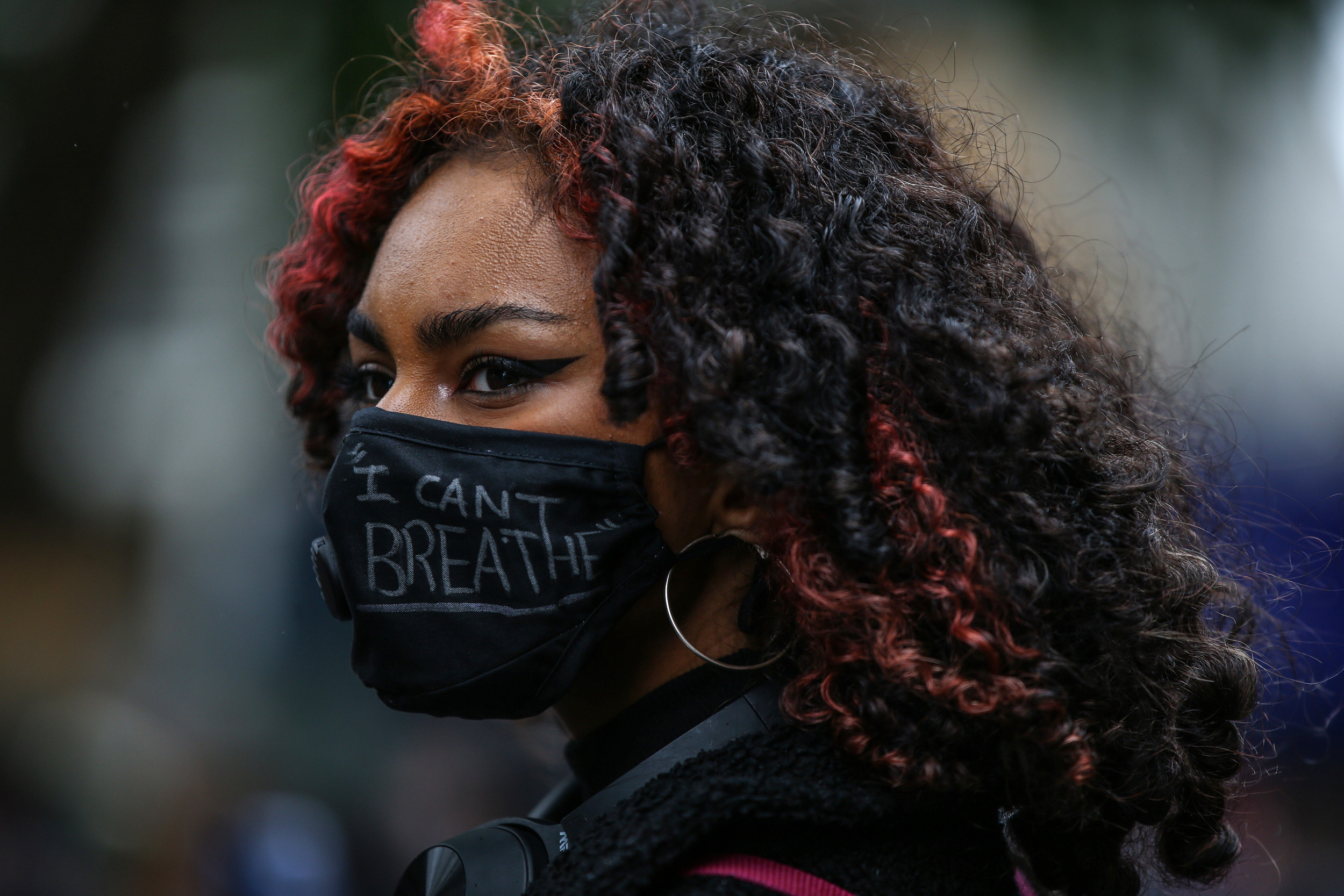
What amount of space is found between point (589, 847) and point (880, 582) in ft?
1.84

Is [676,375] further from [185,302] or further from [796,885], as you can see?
[185,302]

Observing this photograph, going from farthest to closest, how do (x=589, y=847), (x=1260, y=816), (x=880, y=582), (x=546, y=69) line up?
(x=1260, y=816), (x=546, y=69), (x=880, y=582), (x=589, y=847)

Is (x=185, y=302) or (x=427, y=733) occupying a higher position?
(x=185, y=302)

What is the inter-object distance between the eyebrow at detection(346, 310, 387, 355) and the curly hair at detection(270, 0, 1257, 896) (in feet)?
1.30

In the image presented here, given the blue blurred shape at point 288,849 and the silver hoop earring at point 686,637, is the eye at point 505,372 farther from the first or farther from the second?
the blue blurred shape at point 288,849

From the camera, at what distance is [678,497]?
5.04ft

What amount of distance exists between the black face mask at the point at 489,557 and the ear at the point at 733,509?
10 centimetres

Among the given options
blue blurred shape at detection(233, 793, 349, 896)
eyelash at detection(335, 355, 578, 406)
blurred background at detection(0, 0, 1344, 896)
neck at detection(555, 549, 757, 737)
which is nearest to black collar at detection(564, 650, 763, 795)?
neck at detection(555, 549, 757, 737)

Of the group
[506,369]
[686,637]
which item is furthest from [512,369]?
Result: [686,637]

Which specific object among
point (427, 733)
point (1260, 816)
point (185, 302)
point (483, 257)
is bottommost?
point (427, 733)

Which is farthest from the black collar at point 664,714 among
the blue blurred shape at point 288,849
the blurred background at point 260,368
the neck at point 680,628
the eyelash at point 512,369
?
the blue blurred shape at point 288,849

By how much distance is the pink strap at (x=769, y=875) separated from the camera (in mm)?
1271

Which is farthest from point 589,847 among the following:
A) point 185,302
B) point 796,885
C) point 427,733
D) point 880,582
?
point 185,302

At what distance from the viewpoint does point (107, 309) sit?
12.7ft
